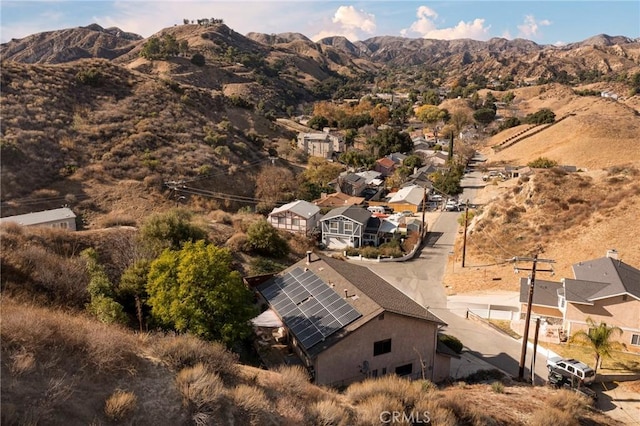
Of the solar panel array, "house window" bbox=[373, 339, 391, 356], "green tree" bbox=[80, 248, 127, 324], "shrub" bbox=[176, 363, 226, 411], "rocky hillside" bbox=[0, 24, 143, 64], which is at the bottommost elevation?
"house window" bbox=[373, 339, 391, 356]

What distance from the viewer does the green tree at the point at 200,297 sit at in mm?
17797

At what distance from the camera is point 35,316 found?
11.5 meters

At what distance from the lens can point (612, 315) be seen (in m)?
25.4

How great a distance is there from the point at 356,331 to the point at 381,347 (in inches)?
70.8

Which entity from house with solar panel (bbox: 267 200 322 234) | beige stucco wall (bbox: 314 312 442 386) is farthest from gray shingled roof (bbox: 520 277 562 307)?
house with solar panel (bbox: 267 200 322 234)

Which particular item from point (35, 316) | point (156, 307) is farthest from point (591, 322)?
point (35, 316)

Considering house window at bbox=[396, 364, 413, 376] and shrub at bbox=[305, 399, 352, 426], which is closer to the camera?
shrub at bbox=[305, 399, 352, 426]

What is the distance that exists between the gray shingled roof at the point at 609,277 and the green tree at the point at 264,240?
74.0 ft

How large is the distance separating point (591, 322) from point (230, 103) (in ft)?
232

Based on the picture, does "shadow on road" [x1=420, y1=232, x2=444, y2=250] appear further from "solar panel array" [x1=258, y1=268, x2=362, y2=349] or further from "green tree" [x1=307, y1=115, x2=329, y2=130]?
"green tree" [x1=307, y1=115, x2=329, y2=130]

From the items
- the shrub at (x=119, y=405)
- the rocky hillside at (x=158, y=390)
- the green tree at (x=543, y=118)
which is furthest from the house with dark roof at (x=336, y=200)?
the green tree at (x=543, y=118)

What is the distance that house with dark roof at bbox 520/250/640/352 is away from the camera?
24.9 meters

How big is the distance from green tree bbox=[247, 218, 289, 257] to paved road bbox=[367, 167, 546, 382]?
9.45 metres

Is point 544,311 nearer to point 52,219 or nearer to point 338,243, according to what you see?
point 338,243
